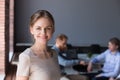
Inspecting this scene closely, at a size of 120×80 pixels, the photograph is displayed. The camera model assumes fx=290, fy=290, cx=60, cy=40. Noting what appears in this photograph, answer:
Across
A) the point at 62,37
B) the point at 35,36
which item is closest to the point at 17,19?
the point at 62,37

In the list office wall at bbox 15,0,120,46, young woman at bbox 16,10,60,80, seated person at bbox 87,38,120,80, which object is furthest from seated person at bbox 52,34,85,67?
office wall at bbox 15,0,120,46

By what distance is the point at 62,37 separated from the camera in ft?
14.4

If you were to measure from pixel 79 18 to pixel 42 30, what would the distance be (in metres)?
7.10

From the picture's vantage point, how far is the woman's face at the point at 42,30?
1.19 metres

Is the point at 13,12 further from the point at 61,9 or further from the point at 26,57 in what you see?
the point at 26,57

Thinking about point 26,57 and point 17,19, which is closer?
point 26,57

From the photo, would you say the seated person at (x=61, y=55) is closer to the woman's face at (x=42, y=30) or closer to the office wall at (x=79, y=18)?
the woman's face at (x=42, y=30)

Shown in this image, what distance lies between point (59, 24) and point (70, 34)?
1.40ft

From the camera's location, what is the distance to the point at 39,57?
1194mm

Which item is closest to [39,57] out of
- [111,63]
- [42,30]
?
[42,30]

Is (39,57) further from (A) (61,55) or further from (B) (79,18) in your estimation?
(B) (79,18)

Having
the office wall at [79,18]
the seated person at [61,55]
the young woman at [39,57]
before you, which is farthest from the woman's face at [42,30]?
the office wall at [79,18]

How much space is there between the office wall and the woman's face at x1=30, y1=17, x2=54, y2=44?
6.94 meters

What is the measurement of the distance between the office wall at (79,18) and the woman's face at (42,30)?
694 cm
